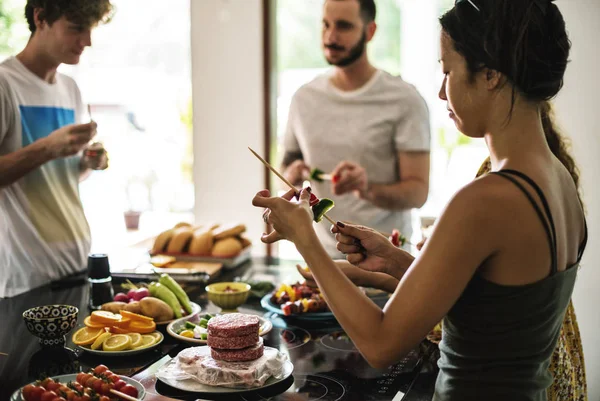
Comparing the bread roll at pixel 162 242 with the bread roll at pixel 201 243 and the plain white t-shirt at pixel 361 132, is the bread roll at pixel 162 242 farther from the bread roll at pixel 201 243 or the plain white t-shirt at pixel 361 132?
the plain white t-shirt at pixel 361 132

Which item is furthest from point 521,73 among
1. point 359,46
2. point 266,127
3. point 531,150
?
point 266,127

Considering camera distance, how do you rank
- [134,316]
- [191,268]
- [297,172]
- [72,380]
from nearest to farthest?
[72,380] < [134,316] < [191,268] < [297,172]

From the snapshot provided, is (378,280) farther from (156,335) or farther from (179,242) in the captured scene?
(179,242)

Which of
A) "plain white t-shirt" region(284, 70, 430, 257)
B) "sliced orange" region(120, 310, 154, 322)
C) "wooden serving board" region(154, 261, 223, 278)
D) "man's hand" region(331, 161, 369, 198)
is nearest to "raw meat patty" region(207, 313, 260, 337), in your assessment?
"sliced orange" region(120, 310, 154, 322)

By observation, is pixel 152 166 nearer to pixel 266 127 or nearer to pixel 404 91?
pixel 266 127

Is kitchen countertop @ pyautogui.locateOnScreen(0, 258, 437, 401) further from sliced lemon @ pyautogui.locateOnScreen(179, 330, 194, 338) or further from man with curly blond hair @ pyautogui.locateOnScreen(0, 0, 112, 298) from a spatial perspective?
man with curly blond hair @ pyautogui.locateOnScreen(0, 0, 112, 298)

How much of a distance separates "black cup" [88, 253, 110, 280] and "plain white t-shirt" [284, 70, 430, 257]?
1.33m

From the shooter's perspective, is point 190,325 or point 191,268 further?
point 191,268

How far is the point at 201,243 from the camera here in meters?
2.62

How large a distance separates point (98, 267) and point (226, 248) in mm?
671

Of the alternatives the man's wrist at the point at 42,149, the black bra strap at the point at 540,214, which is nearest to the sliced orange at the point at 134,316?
the man's wrist at the point at 42,149

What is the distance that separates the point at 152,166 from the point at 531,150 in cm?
533

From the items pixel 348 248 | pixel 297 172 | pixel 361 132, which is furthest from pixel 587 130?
pixel 348 248

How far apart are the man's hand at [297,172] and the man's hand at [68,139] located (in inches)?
44.0
